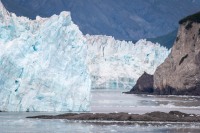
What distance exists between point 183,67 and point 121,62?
2315cm

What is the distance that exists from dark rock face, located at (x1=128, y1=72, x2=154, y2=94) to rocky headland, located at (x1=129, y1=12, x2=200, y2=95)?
5.47 feet

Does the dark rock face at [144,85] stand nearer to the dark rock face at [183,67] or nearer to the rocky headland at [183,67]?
the rocky headland at [183,67]

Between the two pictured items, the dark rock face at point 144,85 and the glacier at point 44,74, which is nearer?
the glacier at point 44,74

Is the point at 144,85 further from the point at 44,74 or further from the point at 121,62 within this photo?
the point at 44,74

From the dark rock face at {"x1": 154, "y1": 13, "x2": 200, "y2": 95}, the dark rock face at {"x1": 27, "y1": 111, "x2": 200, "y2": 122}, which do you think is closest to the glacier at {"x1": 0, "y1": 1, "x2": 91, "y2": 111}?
the dark rock face at {"x1": 27, "y1": 111, "x2": 200, "y2": 122}

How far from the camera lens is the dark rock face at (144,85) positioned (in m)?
93.5

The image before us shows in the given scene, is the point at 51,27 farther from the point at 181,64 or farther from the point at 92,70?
the point at 92,70

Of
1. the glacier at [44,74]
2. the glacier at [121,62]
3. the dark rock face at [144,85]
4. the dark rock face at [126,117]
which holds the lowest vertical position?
the dark rock face at [126,117]

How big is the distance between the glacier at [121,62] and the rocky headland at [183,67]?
14.9 m

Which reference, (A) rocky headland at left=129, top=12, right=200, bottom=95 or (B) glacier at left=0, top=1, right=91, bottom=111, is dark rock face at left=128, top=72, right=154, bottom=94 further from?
(B) glacier at left=0, top=1, right=91, bottom=111

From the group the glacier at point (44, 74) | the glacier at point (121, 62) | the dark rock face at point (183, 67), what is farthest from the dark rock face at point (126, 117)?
the glacier at point (121, 62)

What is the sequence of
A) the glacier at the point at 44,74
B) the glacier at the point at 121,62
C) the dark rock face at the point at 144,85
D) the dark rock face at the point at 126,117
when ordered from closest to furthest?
the dark rock face at the point at 126,117 < the glacier at the point at 44,74 < the dark rock face at the point at 144,85 < the glacier at the point at 121,62

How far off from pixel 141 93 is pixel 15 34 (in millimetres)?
38589

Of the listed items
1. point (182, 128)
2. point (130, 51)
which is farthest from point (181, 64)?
point (182, 128)
